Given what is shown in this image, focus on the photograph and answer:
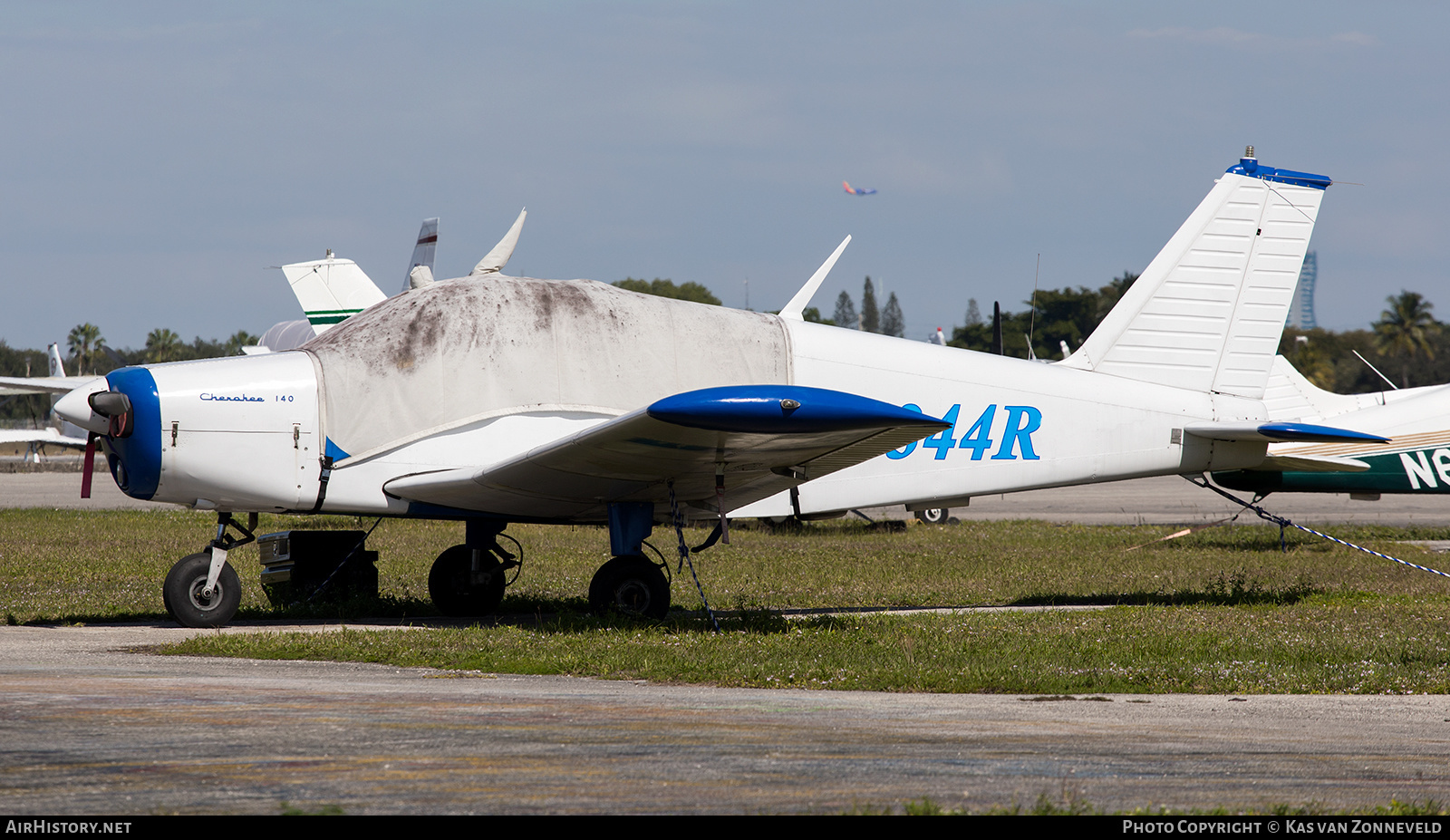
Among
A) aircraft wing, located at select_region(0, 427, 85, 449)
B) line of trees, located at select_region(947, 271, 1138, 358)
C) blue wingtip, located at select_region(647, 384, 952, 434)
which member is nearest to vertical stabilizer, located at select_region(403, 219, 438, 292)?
blue wingtip, located at select_region(647, 384, 952, 434)

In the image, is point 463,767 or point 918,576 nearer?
point 463,767

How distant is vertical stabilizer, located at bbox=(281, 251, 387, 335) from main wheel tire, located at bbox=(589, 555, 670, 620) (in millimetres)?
14698

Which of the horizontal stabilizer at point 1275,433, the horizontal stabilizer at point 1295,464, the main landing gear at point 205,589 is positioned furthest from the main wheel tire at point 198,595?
the horizontal stabilizer at point 1295,464

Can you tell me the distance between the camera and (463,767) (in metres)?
4.56

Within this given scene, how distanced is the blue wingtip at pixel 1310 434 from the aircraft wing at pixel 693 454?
411 centimetres

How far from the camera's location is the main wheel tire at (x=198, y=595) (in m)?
9.02

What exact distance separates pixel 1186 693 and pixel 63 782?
5576mm

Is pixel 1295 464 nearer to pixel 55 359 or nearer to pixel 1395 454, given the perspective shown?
pixel 1395 454

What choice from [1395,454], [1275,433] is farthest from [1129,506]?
[1275,433]

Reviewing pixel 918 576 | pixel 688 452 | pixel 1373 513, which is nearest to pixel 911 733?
pixel 688 452

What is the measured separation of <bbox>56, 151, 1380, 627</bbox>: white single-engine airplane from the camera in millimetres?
8672

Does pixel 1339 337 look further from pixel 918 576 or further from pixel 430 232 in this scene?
pixel 918 576

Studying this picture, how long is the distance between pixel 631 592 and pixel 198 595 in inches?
125

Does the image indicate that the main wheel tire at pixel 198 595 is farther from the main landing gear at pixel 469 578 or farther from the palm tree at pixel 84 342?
the palm tree at pixel 84 342
